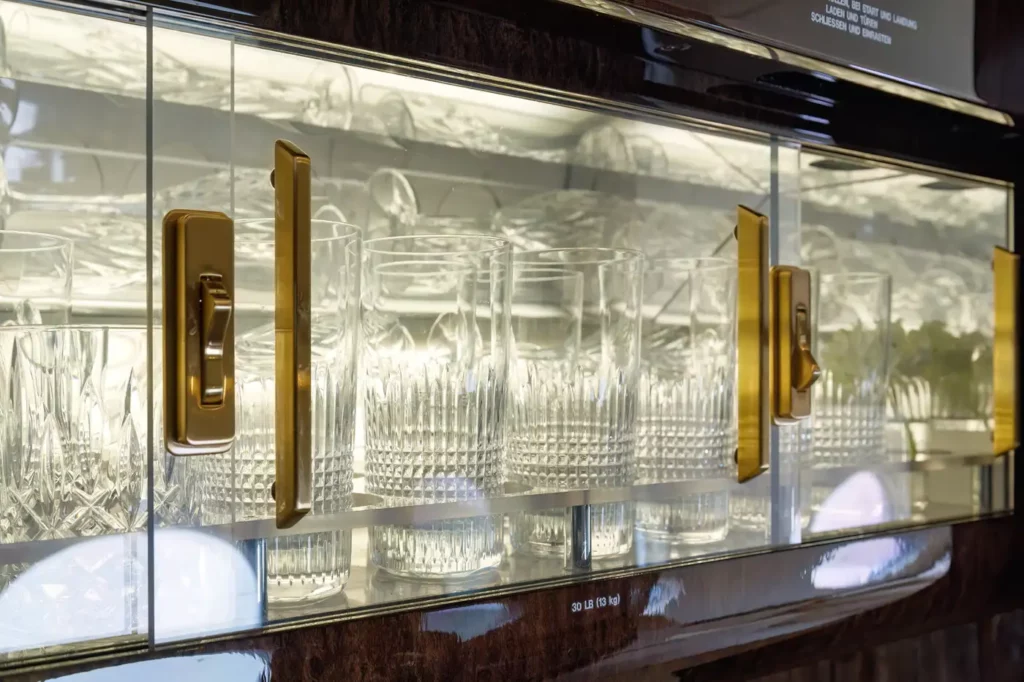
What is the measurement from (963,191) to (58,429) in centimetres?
80

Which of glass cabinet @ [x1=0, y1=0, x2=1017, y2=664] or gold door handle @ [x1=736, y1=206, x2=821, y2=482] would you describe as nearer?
glass cabinet @ [x1=0, y1=0, x2=1017, y2=664]

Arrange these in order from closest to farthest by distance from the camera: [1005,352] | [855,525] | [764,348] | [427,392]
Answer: [427,392]
[764,348]
[855,525]
[1005,352]

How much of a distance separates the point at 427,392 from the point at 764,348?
0.86 ft

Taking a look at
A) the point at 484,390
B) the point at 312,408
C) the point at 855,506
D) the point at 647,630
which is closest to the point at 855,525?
the point at 855,506

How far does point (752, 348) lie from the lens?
695mm

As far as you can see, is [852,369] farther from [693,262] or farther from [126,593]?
[126,593]

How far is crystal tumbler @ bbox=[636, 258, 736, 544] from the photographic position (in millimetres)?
690

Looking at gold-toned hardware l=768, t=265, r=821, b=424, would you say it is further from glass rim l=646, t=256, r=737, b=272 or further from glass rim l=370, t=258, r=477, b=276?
glass rim l=370, t=258, r=477, b=276

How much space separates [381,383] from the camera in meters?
0.57

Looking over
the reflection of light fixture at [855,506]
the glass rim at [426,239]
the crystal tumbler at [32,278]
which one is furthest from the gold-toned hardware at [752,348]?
the crystal tumbler at [32,278]

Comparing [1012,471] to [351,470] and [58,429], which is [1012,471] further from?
[58,429]

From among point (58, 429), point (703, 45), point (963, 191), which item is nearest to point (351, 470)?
point (58, 429)

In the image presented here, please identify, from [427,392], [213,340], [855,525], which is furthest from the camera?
[855,525]

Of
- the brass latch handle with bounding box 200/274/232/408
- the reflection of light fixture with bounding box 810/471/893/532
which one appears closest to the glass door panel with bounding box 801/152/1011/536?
the reflection of light fixture with bounding box 810/471/893/532
